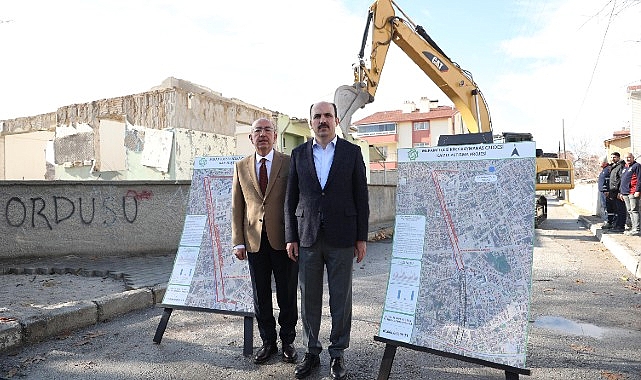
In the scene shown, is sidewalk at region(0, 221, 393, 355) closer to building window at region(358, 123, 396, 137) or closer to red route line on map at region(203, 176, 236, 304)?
red route line on map at region(203, 176, 236, 304)

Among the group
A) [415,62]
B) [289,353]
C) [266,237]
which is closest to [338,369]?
[289,353]

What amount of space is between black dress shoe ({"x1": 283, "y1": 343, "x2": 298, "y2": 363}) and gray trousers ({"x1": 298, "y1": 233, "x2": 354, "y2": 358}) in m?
0.28

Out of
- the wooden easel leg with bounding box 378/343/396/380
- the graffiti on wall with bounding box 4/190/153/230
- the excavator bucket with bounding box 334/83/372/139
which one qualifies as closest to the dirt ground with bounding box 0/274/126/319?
the graffiti on wall with bounding box 4/190/153/230

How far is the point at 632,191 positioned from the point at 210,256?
35.6ft

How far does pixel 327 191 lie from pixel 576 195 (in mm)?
32924

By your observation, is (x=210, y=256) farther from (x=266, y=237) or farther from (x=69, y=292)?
(x=69, y=292)

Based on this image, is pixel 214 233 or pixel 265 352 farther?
pixel 214 233

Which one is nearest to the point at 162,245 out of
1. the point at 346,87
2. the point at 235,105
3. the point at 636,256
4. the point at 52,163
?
the point at 346,87

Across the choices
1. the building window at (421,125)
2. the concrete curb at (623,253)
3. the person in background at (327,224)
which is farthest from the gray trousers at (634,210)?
the building window at (421,125)

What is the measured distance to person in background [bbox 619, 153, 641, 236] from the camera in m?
11.3

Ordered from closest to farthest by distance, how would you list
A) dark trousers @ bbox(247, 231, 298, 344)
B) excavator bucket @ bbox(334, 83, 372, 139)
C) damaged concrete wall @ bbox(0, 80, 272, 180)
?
dark trousers @ bbox(247, 231, 298, 344)
excavator bucket @ bbox(334, 83, 372, 139)
damaged concrete wall @ bbox(0, 80, 272, 180)

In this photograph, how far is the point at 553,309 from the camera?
571 centimetres

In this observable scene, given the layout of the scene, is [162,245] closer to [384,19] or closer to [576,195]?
[384,19]

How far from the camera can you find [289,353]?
4.04 metres
